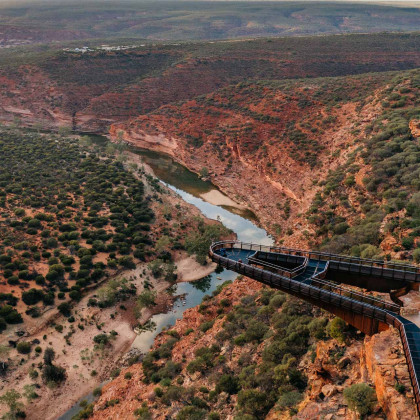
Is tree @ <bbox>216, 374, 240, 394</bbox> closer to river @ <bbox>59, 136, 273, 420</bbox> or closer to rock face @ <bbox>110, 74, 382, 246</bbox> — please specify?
river @ <bbox>59, 136, 273, 420</bbox>

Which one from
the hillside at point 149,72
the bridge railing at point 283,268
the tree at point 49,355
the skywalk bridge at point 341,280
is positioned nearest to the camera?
the skywalk bridge at point 341,280

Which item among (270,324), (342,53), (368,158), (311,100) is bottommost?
(270,324)

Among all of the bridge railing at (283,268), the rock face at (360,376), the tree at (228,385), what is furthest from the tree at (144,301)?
the rock face at (360,376)

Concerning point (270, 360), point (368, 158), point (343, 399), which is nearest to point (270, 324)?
point (270, 360)

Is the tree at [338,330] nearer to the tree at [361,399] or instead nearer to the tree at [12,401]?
the tree at [361,399]

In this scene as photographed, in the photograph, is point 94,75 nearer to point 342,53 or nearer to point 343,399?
point 342,53

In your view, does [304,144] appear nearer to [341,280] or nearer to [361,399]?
[341,280]

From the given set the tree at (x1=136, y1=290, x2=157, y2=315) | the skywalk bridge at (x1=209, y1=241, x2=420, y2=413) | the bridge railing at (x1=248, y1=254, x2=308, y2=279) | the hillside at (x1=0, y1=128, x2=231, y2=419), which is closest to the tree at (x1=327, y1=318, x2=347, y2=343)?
the skywalk bridge at (x1=209, y1=241, x2=420, y2=413)
